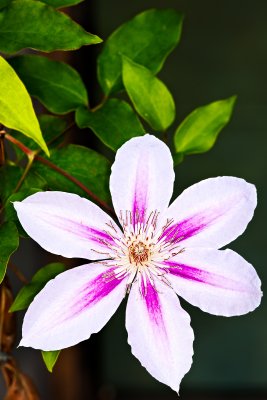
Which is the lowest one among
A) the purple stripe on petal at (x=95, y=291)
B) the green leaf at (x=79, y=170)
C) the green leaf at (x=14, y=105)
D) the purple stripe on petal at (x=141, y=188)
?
the purple stripe on petal at (x=95, y=291)

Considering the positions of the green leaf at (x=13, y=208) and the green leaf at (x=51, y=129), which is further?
the green leaf at (x=51, y=129)

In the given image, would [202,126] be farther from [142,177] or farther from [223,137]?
[223,137]

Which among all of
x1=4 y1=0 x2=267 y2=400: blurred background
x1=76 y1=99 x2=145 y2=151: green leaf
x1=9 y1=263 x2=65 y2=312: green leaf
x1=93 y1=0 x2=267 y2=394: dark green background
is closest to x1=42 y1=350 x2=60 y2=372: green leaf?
x1=9 y1=263 x2=65 y2=312: green leaf

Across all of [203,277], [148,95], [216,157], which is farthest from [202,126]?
[216,157]

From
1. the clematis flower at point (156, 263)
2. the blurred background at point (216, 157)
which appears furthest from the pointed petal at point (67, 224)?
the blurred background at point (216, 157)

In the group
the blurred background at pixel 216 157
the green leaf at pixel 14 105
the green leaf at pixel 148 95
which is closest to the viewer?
the green leaf at pixel 14 105

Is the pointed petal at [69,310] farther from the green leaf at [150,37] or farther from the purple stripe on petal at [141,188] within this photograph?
the green leaf at [150,37]
